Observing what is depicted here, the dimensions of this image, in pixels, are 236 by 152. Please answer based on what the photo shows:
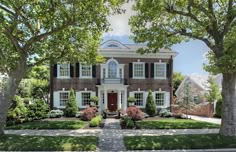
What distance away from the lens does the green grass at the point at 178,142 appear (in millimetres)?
11984

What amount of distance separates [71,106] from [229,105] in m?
16.8

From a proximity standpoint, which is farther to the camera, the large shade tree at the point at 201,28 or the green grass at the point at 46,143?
the large shade tree at the point at 201,28

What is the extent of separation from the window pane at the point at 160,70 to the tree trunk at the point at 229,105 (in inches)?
631

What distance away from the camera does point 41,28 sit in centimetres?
1483

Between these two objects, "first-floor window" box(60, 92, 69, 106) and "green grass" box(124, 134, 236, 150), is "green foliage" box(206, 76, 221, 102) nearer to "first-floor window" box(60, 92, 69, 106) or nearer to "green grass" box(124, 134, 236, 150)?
"first-floor window" box(60, 92, 69, 106)

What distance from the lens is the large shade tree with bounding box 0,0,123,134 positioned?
43.3 ft

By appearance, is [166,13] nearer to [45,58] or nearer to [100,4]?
[100,4]

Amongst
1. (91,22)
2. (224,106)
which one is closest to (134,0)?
(91,22)

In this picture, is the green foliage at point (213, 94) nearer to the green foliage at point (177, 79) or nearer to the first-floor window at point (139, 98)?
the first-floor window at point (139, 98)

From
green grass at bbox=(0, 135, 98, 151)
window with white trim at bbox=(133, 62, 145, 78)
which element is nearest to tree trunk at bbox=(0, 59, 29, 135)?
green grass at bbox=(0, 135, 98, 151)

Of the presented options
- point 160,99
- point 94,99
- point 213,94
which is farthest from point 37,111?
point 213,94

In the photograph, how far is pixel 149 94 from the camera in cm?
2925

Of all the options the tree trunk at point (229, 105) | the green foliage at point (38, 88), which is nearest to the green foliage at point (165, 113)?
the tree trunk at point (229, 105)

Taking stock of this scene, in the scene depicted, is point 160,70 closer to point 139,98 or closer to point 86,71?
point 139,98
